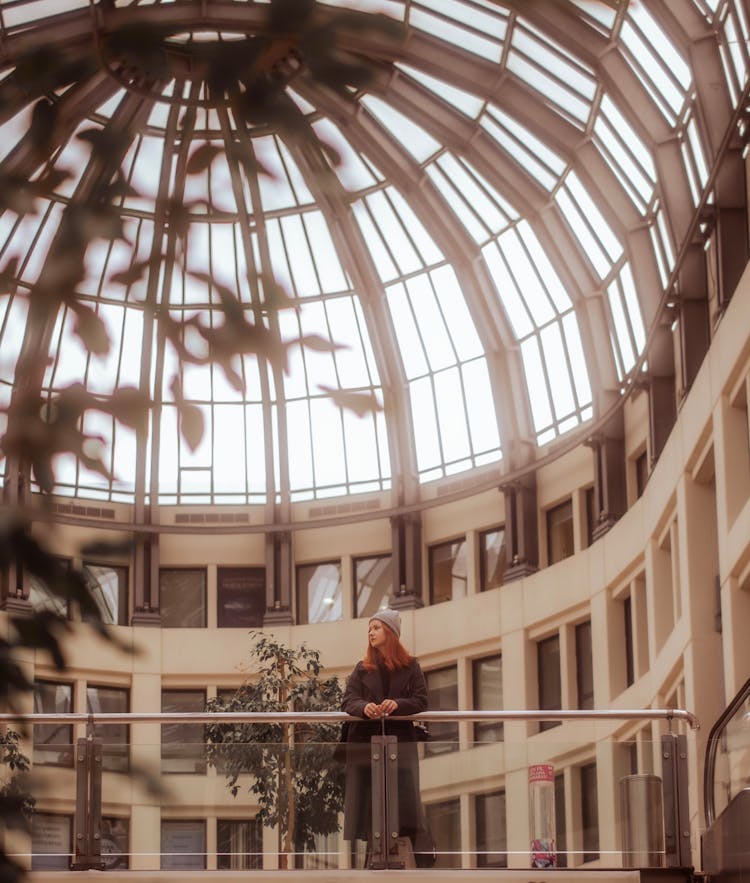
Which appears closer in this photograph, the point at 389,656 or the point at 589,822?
the point at 389,656

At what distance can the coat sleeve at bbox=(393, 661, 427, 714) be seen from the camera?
49.1 ft

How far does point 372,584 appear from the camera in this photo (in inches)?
1516

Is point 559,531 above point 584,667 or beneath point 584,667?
above

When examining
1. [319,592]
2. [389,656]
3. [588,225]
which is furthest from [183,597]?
[389,656]

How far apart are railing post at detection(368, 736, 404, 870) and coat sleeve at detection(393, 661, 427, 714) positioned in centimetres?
45

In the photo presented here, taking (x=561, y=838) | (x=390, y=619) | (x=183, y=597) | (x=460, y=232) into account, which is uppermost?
(x=460, y=232)

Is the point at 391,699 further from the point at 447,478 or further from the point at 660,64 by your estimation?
the point at 447,478

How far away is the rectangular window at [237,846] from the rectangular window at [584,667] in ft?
62.7

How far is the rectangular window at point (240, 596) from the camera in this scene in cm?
3897

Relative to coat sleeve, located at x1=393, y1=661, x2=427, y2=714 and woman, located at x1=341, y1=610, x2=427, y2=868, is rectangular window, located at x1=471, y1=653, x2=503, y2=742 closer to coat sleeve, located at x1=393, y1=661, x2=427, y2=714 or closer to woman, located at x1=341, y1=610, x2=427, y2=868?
woman, located at x1=341, y1=610, x2=427, y2=868

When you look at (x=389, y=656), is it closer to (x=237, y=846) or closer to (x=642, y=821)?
(x=237, y=846)

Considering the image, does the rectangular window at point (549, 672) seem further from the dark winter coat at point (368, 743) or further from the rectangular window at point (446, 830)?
the dark winter coat at point (368, 743)

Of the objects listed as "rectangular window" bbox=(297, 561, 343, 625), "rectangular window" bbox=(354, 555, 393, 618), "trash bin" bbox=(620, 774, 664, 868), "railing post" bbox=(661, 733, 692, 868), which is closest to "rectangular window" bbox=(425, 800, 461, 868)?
"trash bin" bbox=(620, 774, 664, 868)

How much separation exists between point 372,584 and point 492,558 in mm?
3052
